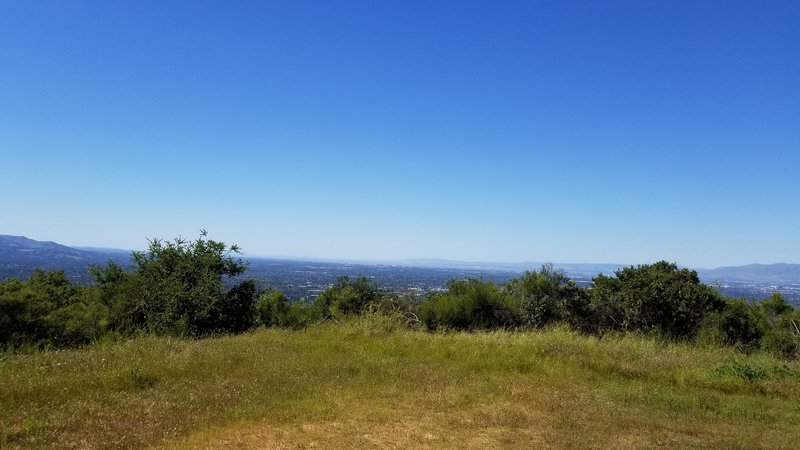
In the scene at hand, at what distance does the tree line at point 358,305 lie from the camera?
16.1 metres

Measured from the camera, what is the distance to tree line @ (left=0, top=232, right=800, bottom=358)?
16141 millimetres

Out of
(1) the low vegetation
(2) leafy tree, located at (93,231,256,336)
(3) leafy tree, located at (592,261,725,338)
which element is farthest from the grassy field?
(3) leafy tree, located at (592,261,725,338)

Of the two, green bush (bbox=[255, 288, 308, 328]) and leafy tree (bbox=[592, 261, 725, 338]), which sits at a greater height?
leafy tree (bbox=[592, 261, 725, 338])

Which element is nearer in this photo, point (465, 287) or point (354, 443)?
point (354, 443)

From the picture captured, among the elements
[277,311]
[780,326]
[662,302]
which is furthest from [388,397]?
[780,326]

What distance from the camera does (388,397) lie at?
8117 millimetres

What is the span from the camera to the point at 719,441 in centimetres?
643

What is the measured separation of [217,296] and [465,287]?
39.2 feet

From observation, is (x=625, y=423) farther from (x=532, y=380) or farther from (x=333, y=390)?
(x=333, y=390)

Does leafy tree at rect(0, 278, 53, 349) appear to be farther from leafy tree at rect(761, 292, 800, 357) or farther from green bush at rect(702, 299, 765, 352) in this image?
leafy tree at rect(761, 292, 800, 357)

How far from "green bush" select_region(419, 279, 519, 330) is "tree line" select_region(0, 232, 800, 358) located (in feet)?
0.16

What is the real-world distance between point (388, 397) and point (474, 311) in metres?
14.8

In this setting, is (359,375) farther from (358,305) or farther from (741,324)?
(741,324)

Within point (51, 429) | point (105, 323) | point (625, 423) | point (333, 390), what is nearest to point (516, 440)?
point (625, 423)
